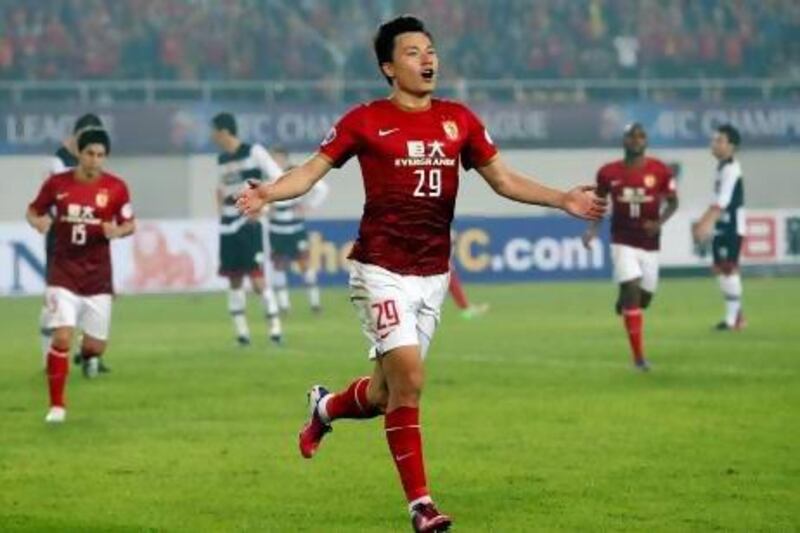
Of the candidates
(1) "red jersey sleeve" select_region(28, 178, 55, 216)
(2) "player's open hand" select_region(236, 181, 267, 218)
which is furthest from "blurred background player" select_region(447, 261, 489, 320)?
(2) "player's open hand" select_region(236, 181, 267, 218)

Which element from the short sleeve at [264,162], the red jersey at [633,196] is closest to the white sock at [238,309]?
the short sleeve at [264,162]

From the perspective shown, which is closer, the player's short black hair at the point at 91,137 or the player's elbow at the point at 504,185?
the player's elbow at the point at 504,185

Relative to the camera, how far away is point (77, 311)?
54.6 feet

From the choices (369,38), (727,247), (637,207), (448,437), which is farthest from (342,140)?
(369,38)

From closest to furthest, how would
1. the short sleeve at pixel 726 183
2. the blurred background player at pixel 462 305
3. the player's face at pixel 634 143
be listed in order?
the player's face at pixel 634 143 → the short sleeve at pixel 726 183 → the blurred background player at pixel 462 305

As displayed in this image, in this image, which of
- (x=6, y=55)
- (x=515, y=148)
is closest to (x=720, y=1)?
(x=515, y=148)

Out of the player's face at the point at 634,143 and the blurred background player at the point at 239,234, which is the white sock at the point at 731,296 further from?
the player's face at the point at 634,143

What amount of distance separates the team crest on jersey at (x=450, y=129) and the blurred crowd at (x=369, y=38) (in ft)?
102

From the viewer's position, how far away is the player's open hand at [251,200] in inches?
385

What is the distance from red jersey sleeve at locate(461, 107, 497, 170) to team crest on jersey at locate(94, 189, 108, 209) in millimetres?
6450

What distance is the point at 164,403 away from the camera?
1766 cm

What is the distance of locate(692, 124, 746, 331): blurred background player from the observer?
26609 mm

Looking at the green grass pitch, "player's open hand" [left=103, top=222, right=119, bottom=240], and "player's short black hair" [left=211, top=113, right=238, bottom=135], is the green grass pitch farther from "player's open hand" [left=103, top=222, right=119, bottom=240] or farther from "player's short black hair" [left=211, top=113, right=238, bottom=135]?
"player's short black hair" [left=211, top=113, right=238, bottom=135]

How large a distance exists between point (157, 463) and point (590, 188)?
14.2 ft
